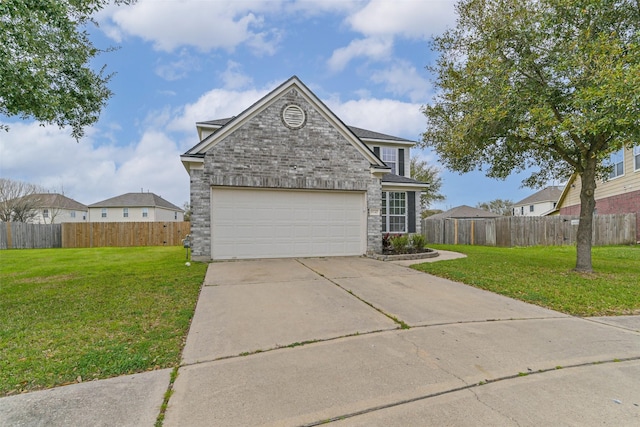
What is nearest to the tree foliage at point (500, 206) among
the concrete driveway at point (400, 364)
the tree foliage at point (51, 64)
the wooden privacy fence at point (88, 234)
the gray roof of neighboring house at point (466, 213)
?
the gray roof of neighboring house at point (466, 213)

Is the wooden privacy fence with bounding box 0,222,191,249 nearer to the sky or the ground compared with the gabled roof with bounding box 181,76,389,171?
nearer to the ground

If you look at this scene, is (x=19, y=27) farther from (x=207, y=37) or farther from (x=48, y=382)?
(x=207, y=37)

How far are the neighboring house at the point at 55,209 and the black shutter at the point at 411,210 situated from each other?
1316 inches

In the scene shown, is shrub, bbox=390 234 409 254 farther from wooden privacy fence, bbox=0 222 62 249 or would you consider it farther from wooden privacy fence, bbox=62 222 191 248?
wooden privacy fence, bbox=0 222 62 249

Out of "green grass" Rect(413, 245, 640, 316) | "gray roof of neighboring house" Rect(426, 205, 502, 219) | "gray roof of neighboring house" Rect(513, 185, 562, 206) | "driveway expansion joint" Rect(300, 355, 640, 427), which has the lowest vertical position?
"driveway expansion joint" Rect(300, 355, 640, 427)

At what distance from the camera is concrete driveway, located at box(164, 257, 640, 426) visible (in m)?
2.43

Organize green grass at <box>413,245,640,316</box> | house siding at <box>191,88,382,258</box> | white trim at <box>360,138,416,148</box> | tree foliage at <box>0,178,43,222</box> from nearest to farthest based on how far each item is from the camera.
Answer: green grass at <box>413,245,640,316</box> → house siding at <box>191,88,382,258</box> → white trim at <box>360,138,416,148</box> → tree foliage at <box>0,178,43,222</box>

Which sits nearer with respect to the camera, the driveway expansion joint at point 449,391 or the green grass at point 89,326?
the driveway expansion joint at point 449,391

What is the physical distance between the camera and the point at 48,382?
A: 2.91 metres

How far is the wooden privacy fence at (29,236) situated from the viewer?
19.3m

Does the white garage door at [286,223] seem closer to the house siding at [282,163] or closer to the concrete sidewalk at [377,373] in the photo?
the house siding at [282,163]

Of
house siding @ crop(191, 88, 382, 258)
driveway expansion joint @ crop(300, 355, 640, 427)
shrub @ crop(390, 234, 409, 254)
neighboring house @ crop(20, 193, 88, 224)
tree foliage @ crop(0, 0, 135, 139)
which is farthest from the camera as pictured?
neighboring house @ crop(20, 193, 88, 224)

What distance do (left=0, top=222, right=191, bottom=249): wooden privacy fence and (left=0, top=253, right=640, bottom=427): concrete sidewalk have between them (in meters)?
18.5

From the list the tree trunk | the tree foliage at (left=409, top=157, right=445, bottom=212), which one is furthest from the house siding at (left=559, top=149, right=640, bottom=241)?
the tree foliage at (left=409, top=157, right=445, bottom=212)
